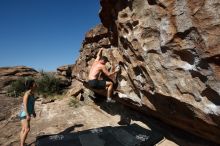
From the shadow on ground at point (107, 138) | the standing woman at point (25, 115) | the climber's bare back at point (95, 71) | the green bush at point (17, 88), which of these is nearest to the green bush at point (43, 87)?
the green bush at point (17, 88)

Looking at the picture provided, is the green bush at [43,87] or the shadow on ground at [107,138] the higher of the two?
the green bush at [43,87]

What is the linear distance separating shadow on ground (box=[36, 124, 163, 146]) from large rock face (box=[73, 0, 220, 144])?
0.64 meters

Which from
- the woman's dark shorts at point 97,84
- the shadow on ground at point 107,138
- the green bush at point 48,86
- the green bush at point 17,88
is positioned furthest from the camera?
the green bush at point 17,88

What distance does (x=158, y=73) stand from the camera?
5230mm

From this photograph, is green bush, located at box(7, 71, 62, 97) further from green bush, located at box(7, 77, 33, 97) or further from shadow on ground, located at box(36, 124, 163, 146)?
shadow on ground, located at box(36, 124, 163, 146)

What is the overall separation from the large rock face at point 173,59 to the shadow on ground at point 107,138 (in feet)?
2.10

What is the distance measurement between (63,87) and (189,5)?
9.74 meters

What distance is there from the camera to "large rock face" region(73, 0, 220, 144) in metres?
4.05

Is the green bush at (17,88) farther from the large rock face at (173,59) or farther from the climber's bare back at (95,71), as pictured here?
the large rock face at (173,59)

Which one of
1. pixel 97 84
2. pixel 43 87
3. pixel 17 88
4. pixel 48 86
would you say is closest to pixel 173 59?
pixel 97 84

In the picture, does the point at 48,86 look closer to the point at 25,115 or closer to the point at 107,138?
the point at 25,115

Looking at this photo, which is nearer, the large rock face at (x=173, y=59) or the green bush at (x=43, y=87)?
the large rock face at (x=173, y=59)

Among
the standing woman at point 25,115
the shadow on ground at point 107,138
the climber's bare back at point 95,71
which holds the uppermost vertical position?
the climber's bare back at point 95,71

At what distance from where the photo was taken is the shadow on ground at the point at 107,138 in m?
5.50
